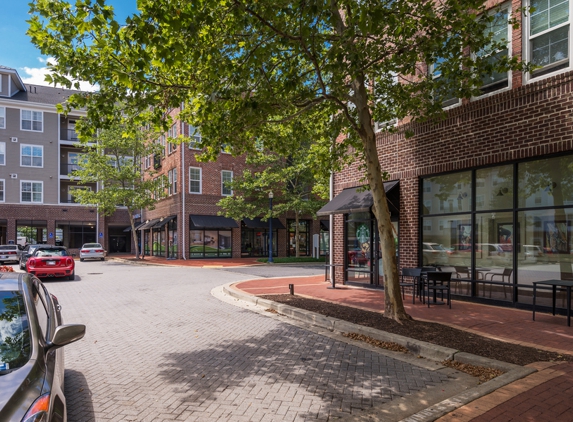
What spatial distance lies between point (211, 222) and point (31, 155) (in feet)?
72.6

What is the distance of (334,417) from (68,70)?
7.06 meters

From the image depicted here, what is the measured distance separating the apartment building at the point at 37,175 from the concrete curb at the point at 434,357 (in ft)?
119

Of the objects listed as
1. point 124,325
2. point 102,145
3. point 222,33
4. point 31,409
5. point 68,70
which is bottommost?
point 124,325

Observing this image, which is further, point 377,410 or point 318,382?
point 318,382

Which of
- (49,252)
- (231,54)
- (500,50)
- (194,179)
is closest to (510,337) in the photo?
(500,50)

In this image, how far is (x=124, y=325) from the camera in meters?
7.91

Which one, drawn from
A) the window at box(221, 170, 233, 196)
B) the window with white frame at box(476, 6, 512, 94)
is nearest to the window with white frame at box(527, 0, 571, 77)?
the window with white frame at box(476, 6, 512, 94)

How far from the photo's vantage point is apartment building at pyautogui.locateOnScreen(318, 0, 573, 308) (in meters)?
8.35

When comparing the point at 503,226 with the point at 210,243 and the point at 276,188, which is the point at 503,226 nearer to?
the point at 276,188

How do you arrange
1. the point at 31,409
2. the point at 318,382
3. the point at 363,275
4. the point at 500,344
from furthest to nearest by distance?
the point at 363,275 < the point at 500,344 < the point at 318,382 < the point at 31,409

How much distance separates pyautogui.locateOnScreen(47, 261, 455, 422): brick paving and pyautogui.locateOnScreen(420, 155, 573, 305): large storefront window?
503 centimetres

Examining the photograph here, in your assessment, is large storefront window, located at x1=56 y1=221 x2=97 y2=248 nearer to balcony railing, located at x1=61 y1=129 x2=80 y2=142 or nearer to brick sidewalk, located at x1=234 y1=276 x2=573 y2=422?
balcony railing, located at x1=61 y1=129 x2=80 y2=142

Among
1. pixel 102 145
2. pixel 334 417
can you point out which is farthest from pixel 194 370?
pixel 102 145

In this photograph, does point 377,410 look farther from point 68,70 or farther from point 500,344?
point 68,70
